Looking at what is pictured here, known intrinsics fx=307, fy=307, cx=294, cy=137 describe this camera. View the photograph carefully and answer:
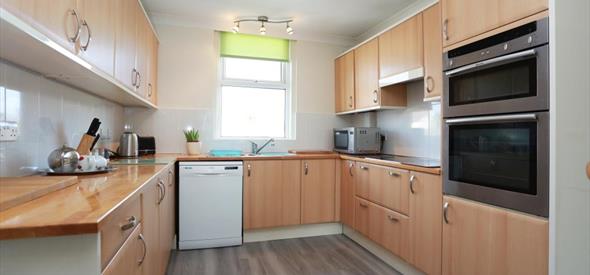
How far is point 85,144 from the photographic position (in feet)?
6.00

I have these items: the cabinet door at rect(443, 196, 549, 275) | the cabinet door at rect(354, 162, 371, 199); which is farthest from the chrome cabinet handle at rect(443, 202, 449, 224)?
the cabinet door at rect(354, 162, 371, 199)

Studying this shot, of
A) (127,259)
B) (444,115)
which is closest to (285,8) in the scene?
(444,115)

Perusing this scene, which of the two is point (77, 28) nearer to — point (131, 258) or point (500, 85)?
point (131, 258)

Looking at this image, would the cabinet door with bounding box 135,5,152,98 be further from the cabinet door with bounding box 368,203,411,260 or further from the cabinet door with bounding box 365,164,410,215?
the cabinet door with bounding box 368,203,411,260

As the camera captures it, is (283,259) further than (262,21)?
No

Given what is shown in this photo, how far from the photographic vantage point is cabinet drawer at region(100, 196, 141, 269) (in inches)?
32.9

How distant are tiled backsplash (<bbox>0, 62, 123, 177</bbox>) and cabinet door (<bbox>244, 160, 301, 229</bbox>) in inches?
58.2

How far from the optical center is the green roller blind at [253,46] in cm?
354

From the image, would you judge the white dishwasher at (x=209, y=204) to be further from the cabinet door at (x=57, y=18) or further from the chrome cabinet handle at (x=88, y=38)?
the cabinet door at (x=57, y=18)

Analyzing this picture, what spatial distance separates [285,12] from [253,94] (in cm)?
106

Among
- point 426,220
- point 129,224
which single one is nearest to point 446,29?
point 426,220

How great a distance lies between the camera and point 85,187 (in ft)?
3.96

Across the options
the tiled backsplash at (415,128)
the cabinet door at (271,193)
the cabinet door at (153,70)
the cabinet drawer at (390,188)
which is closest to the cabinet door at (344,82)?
the tiled backsplash at (415,128)

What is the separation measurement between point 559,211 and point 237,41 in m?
3.22
